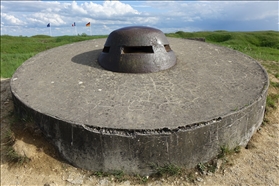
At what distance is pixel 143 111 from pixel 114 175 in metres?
0.96

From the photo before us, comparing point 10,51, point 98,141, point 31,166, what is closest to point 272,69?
point 98,141

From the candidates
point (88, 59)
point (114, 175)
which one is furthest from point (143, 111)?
point (88, 59)

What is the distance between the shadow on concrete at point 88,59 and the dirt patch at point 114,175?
1.86 m

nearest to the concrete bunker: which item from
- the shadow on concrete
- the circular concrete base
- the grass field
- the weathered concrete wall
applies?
the circular concrete base

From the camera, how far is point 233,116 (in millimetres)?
3459

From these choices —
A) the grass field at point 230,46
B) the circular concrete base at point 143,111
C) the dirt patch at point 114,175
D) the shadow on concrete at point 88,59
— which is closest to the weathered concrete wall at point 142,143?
the circular concrete base at point 143,111

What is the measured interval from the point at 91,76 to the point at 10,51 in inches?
480

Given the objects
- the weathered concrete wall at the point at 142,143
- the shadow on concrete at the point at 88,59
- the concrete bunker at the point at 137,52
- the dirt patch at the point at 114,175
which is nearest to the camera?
the weathered concrete wall at the point at 142,143

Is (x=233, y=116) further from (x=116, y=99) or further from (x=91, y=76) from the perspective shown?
(x=91, y=76)

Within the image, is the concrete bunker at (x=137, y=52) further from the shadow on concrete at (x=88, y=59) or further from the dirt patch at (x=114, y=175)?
the dirt patch at (x=114, y=175)

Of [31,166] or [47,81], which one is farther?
[47,81]

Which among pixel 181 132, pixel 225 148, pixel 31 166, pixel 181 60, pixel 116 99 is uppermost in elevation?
pixel 181 60

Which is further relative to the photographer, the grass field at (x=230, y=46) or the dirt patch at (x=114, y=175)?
the grass field at (x=230, y=46)

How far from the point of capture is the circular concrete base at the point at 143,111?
3.25 m
